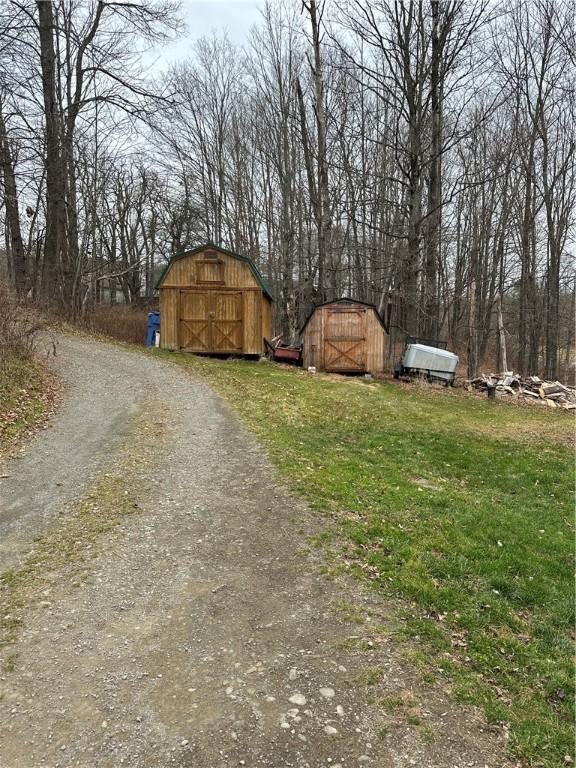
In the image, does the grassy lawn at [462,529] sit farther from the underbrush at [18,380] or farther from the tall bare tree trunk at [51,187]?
the tall bare tree trunk at [51,187]

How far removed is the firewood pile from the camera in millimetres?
16367

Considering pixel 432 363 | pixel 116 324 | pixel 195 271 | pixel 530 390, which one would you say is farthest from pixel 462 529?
pixel 116 324

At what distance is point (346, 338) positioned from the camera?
708 inches

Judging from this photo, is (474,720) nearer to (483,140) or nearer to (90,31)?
(90,31)

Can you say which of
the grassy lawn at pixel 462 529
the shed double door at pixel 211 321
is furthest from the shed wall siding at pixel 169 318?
the grassy lawn at pixel 462 529

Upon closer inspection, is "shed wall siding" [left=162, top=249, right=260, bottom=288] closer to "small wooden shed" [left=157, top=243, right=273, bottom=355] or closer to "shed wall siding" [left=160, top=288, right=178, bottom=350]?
"small wooden shed" [left=157, top=243, right=273, bottom=355]

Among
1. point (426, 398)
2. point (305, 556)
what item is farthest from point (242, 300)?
point (305, 556)

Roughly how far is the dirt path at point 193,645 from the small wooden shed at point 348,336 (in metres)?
12.5

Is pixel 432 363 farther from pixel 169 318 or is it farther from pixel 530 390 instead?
pixel 169 318

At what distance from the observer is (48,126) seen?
1845 centimetres

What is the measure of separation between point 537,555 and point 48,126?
21194 millimetres

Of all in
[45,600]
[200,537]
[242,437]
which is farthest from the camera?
[242,437]

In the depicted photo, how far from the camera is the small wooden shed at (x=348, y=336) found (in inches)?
707

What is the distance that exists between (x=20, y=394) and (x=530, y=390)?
53.1 feet
